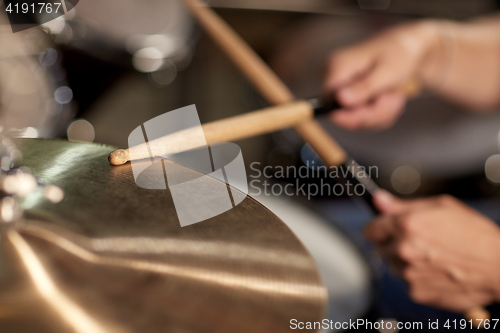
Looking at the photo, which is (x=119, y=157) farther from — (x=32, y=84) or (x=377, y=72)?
(x=32, y=84)

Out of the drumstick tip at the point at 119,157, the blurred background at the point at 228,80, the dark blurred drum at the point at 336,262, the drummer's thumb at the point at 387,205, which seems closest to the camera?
the drumstick tip at the point at 119,157

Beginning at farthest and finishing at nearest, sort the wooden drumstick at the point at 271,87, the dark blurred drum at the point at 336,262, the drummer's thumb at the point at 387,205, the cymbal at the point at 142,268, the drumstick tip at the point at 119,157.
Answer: the wooden drumstick at the point at 271,87
the drummer's thumb at the point at 387,205
the dark blurred drum at the point at 336,262
the drumstick tip at the point at 119,157
the cymbal at the point at 142,268

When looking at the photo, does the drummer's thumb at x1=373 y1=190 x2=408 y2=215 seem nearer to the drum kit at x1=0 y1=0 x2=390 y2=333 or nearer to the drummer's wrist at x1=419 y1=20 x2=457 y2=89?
the drum kit at x1=0 y1=0 x2=390 y2=333

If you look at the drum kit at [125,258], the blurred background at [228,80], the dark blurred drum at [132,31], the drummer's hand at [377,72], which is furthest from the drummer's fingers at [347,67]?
the dark blurred drum at [132,31]

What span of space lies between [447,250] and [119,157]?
520 millimetres

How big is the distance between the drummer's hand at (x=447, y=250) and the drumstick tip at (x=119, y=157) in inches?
16.3

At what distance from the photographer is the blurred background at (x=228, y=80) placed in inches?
35.5

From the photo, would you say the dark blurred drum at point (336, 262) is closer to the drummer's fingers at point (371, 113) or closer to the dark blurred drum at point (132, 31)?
the drummer's fingers at point (371, 113)

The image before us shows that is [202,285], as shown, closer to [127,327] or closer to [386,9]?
[127,327]

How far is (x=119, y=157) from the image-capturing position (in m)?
0.34

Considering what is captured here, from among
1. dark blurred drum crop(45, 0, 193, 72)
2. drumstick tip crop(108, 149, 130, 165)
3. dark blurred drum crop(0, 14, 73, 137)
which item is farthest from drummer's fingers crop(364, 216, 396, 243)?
dark blurred drum crop(45, 0, 193, 72)

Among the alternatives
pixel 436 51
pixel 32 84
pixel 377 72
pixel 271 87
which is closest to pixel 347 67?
pixel 377 72

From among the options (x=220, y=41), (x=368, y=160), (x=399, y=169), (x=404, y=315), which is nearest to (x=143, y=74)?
(x=220, y=41)

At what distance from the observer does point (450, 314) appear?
49 cm
